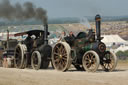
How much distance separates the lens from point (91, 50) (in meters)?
19.8

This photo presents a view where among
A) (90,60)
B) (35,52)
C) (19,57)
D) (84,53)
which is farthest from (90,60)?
(19,57)

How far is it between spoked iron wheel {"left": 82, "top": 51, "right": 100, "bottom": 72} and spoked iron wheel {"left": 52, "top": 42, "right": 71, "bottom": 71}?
2.98ft

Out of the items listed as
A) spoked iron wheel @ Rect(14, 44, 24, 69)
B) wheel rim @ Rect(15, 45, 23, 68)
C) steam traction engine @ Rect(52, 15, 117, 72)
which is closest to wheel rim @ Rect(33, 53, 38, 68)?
spoked iron wheel @ Rect(14, 44, 24, 69)

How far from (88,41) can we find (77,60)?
137 centimetres

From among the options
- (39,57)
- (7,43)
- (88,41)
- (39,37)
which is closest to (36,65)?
(39,57)

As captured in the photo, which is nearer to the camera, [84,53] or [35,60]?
[84,53]

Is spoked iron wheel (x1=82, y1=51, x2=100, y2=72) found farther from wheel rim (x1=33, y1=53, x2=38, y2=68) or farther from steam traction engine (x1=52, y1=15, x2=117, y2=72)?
wheel rim (x1=33, y1=53, x2=38, y2=68)

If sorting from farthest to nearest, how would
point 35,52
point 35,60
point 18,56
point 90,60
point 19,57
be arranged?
point 18,56 → point 19,57 → point 35,60 → point 35,52 → point 90,60

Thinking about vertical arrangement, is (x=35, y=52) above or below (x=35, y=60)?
above

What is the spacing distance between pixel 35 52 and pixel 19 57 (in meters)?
2.41

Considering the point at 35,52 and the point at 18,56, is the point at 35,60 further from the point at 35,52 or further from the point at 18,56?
the point at 18,56

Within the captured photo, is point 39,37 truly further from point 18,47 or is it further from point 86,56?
point 86,56

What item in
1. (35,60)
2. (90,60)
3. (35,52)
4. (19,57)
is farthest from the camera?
(19,57)

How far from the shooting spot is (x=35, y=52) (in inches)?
886
